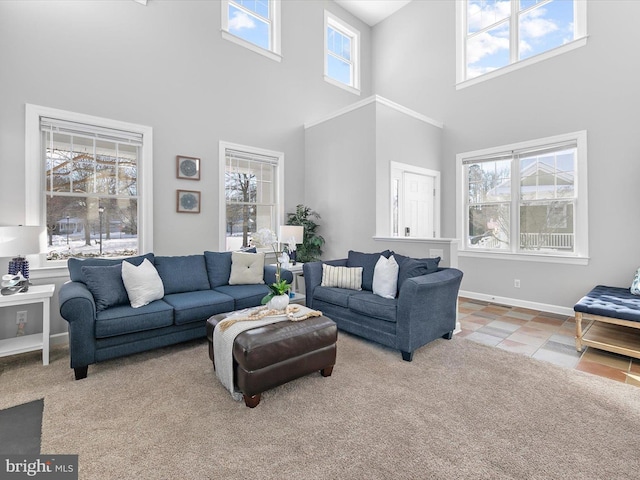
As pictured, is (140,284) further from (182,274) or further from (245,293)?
(245,293)

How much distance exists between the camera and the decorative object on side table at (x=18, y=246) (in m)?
2.79

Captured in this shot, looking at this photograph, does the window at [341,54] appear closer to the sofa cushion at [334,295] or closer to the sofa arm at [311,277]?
the sofa arm at [311,277]

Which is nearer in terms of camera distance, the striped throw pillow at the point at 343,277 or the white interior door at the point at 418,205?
the striped throw pillow at the point at 343,277

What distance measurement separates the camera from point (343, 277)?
3.81m

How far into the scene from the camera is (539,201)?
4.66 meters

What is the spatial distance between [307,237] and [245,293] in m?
1.95

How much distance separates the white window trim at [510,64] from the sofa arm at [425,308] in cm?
360

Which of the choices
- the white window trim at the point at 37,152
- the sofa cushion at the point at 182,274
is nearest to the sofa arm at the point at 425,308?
the sofa cushion at the point at 182,274

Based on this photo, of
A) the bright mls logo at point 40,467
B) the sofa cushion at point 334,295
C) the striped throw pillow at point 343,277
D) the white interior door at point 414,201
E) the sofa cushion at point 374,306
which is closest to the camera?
the bright mls logo at point 40,467

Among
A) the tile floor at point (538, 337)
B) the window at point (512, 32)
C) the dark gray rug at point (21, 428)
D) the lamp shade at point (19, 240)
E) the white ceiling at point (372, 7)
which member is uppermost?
the white ceiling at point (372, 7)

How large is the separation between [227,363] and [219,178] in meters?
3.06

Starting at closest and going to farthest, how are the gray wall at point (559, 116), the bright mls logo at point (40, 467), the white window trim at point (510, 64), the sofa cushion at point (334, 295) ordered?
the bright mls logo at point (40, 467) < the sofa cushion at point (334, 295) < the gray wall at point (559, 116) < the white window trim at point (510, 64)

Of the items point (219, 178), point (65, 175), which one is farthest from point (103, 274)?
point (219, 178)

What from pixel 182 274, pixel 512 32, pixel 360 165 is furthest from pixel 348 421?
pixel 512 32
